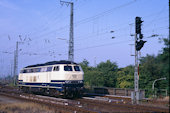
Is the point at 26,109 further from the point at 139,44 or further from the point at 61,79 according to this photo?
the point at 139,44

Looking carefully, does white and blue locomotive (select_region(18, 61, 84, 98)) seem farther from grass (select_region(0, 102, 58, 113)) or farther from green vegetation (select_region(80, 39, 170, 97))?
green vegetation (select_region(80, 39, 170, 97))

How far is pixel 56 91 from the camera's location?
22094mm

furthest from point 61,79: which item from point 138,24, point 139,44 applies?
point 138,24

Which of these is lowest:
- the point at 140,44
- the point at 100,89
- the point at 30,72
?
the point at 100,89

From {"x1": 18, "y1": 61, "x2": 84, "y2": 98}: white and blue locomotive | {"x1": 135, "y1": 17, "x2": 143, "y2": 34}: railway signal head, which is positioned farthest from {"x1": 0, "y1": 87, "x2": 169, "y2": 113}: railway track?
{"x1": 135, "y1": 17, "x2": 143, "y2": 34}: railway signal head

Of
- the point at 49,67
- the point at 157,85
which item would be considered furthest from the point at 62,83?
the point at 157,85

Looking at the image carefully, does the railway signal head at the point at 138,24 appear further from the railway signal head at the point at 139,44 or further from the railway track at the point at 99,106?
the railway track at the point at 99,106

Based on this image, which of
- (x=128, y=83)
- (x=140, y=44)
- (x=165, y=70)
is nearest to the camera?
(x=165, y=70)

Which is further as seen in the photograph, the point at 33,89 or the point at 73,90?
the point at 33,89

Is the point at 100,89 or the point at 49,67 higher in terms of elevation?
the point at 49,67

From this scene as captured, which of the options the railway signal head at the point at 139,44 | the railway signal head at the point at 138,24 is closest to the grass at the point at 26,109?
the railway signal head at the point at 139,44

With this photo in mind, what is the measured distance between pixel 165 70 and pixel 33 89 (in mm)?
22680

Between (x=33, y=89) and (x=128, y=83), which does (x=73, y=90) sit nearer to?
(x=33, y=89)

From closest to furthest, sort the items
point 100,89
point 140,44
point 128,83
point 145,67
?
point 140,44
point 100,89
point 145,67
point 128,83
